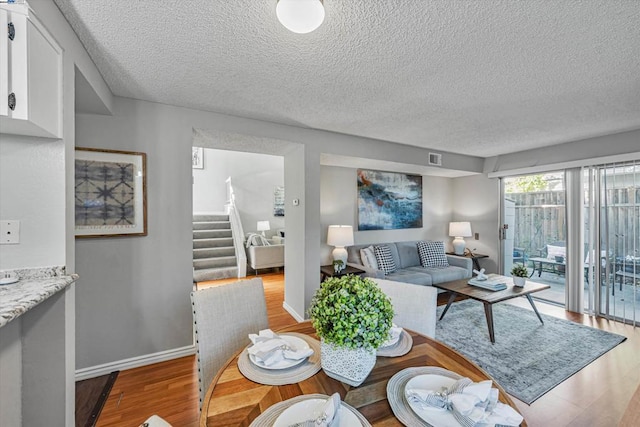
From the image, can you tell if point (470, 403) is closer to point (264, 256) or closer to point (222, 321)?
point (222, 321)

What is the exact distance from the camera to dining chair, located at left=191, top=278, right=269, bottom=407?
4.35 feet

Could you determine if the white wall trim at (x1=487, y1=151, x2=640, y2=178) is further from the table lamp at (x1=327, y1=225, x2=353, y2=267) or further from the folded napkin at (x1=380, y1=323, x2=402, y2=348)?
the folded napkin at (x1=380, y1=323, x2=402, y2=348)

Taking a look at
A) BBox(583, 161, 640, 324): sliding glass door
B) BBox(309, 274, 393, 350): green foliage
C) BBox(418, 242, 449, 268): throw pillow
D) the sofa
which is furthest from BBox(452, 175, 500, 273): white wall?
BBox(309, 274, 393, 350): green foliage

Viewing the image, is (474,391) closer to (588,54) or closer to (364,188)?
(588,54)

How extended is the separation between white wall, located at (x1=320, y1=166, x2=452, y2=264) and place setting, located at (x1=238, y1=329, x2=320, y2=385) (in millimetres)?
2993

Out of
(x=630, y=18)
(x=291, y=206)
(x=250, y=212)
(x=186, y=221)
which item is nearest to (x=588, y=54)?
(x=630, y=18)

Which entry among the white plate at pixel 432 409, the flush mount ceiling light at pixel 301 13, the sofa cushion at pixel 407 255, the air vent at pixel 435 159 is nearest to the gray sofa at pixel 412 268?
the sofa cushion at pixel 407 255

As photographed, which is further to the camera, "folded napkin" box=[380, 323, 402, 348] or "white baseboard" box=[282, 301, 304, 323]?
→ "white baseboard" box=[282, 301, 304, 323]

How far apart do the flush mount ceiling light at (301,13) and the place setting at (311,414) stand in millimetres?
1515

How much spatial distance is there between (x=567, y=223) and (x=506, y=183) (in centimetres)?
111

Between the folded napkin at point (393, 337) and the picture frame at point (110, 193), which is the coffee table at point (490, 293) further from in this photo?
the picture frame at point (110, 193)

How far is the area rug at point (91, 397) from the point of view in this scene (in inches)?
67.9

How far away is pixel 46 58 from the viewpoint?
4.09 ft

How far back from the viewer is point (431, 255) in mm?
4461
